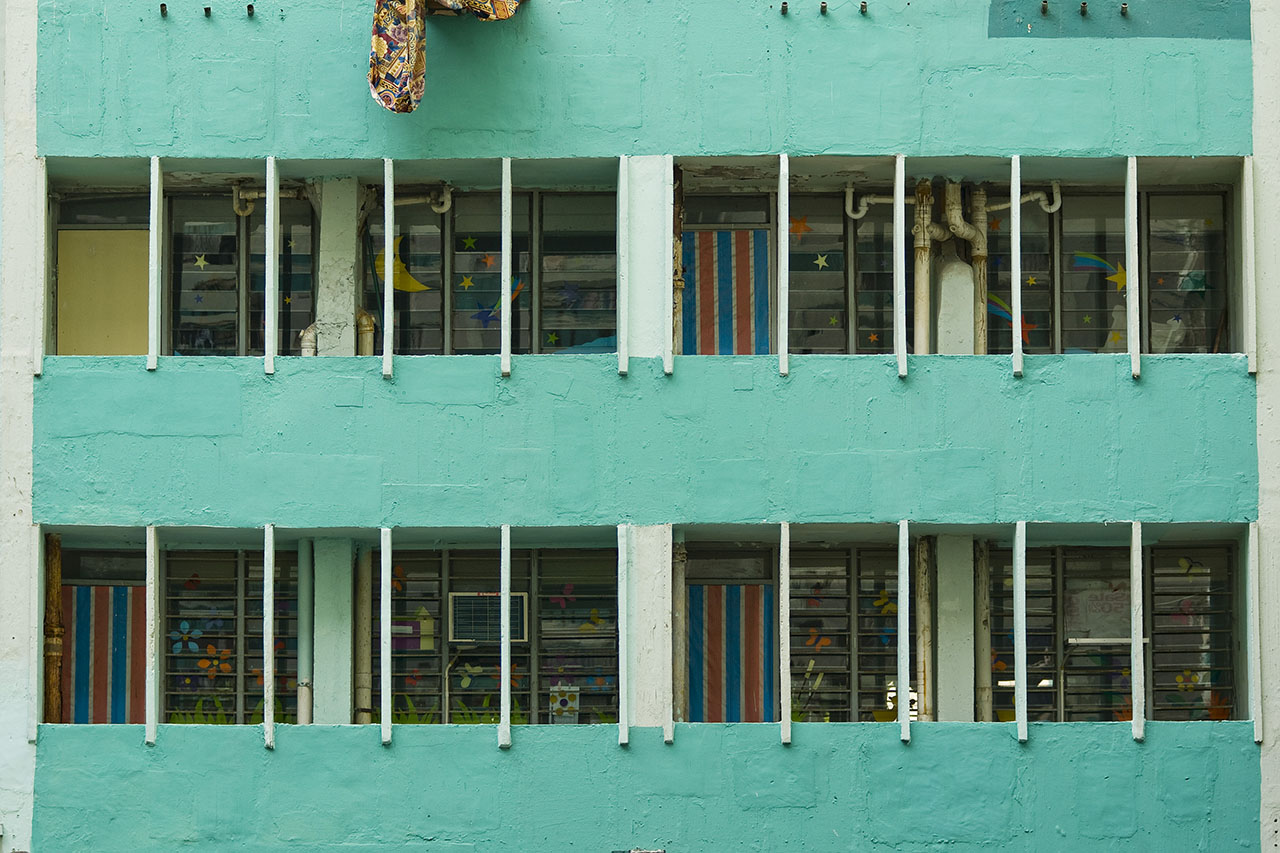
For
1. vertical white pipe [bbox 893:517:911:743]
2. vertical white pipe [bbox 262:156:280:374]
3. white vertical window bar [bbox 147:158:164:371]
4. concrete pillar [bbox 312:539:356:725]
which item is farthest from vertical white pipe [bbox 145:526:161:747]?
vertical white pipe [bbox 893:517:911:743]

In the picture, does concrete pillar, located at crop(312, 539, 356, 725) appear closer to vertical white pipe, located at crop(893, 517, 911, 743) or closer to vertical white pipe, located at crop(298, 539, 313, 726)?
vertical white pipe, located at crop(298, 539, 313, 726)

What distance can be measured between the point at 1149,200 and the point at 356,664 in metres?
9.42

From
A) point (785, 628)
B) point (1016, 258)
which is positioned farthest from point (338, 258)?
point (1016, 258)

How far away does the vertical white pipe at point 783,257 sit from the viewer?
17625 mm

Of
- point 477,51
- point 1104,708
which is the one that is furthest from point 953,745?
point 477,51

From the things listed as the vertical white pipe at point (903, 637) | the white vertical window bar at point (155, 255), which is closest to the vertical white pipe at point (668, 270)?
the vertical white pipe at point (903, 637)

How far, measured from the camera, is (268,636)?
17.6 metres

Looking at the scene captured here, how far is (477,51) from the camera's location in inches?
709

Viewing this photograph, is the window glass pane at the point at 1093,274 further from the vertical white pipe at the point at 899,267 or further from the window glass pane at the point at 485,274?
the window glass pane at the point at 485,274

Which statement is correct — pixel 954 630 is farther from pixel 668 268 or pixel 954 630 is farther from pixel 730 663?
pixel 668 268

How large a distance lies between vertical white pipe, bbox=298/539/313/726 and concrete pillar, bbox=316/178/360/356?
6.85ft

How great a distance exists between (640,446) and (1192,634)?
5.98 meters

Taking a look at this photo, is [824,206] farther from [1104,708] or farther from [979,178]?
[1104,708]

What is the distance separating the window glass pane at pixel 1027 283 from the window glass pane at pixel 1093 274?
0.18m
